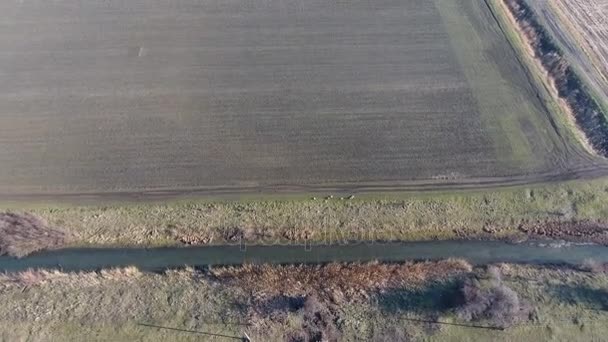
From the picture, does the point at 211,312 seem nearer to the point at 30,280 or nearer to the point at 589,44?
the point at 30,280

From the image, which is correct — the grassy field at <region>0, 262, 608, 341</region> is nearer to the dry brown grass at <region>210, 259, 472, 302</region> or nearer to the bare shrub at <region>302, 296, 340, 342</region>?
the dry brown grass at <region>210, 259, 472, 302</region>

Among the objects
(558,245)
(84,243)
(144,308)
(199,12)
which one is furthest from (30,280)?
(558,245)

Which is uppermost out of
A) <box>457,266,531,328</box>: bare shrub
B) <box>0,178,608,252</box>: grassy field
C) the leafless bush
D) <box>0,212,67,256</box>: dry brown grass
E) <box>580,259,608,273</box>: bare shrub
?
<box>0,212,67,256</box>: dry brown grass

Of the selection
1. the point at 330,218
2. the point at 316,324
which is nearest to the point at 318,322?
the point at 316,324

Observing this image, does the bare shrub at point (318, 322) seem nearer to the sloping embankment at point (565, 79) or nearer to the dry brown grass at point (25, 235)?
the dry brown grass at point (25, 235)

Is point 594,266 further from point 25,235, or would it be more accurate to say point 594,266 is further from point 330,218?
point 25,235

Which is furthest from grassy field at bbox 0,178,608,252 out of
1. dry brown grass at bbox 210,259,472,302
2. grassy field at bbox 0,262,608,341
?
grassy field at bbox 0,262,608,341

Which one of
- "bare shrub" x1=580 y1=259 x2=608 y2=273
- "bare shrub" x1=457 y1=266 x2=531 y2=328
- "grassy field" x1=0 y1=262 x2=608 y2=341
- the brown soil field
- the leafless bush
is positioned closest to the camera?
the leafless bush
